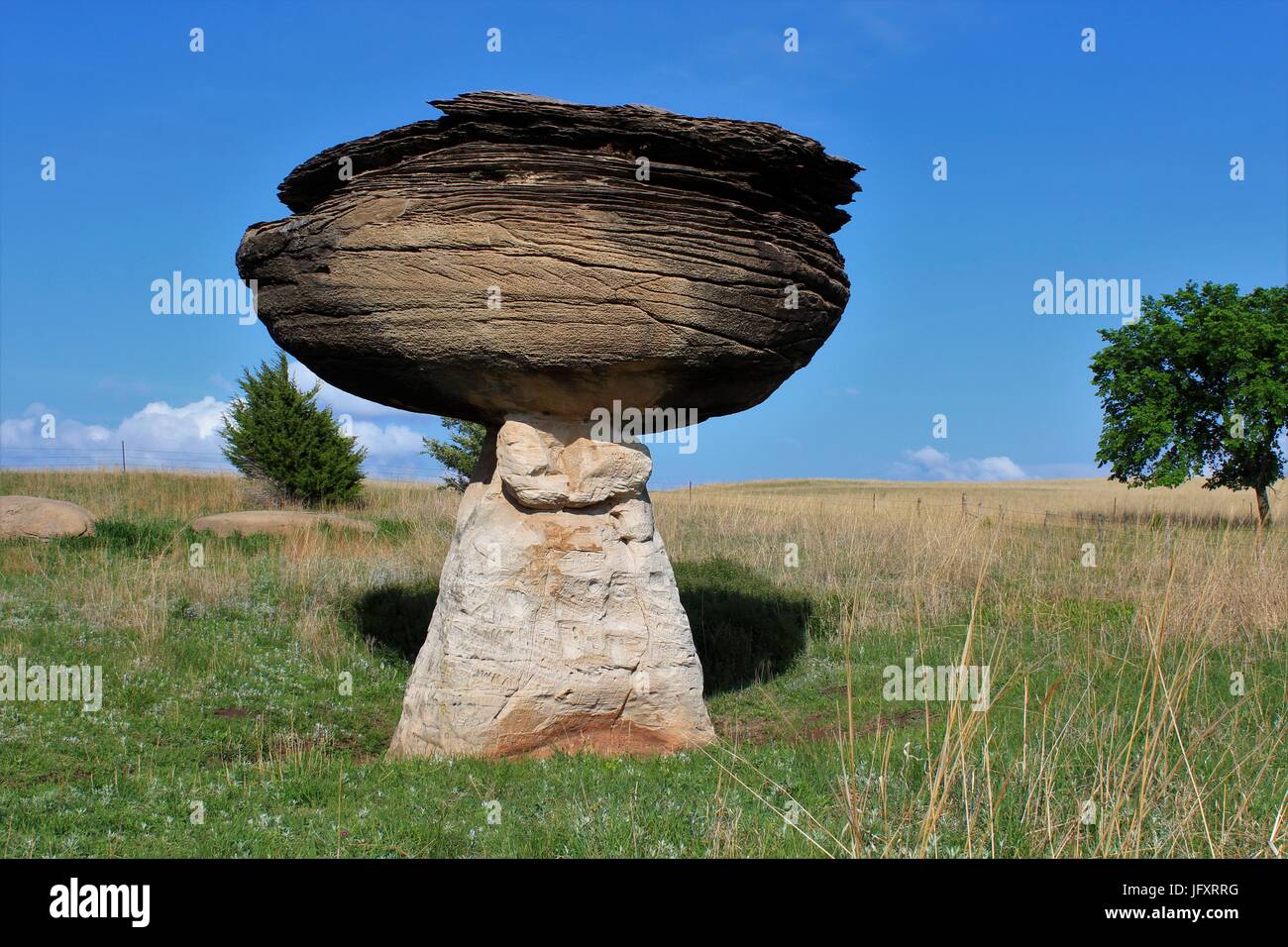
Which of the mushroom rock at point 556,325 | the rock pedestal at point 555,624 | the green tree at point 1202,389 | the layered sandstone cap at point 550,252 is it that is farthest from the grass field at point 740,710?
the green tree at point 1202,389

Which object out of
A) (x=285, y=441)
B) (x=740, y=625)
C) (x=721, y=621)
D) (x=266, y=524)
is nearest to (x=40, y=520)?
(x=266, y=524)

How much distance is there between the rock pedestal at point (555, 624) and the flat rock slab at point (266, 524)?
955 centimetres

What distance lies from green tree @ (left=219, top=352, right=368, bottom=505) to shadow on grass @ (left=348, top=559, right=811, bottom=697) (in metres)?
10.6

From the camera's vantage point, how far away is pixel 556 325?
20.6 feet

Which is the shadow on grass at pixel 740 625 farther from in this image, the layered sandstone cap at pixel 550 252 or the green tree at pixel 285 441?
the green tree at pixel 285 441

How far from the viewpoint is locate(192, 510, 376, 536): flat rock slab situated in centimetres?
1589

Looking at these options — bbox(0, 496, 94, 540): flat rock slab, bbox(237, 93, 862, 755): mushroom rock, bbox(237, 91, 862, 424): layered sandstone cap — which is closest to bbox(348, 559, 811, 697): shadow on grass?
bbox(237, 93, 862, 755): mushroom rock

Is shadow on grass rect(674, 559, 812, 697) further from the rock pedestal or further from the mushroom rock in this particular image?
the mushroom rock

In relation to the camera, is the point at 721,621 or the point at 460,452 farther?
the point at 460,452

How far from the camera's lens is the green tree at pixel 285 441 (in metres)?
21.4

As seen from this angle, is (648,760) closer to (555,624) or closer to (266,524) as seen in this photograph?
(555,624)

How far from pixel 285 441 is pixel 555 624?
16.1 meters

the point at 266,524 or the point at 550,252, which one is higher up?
the point at 550,252
